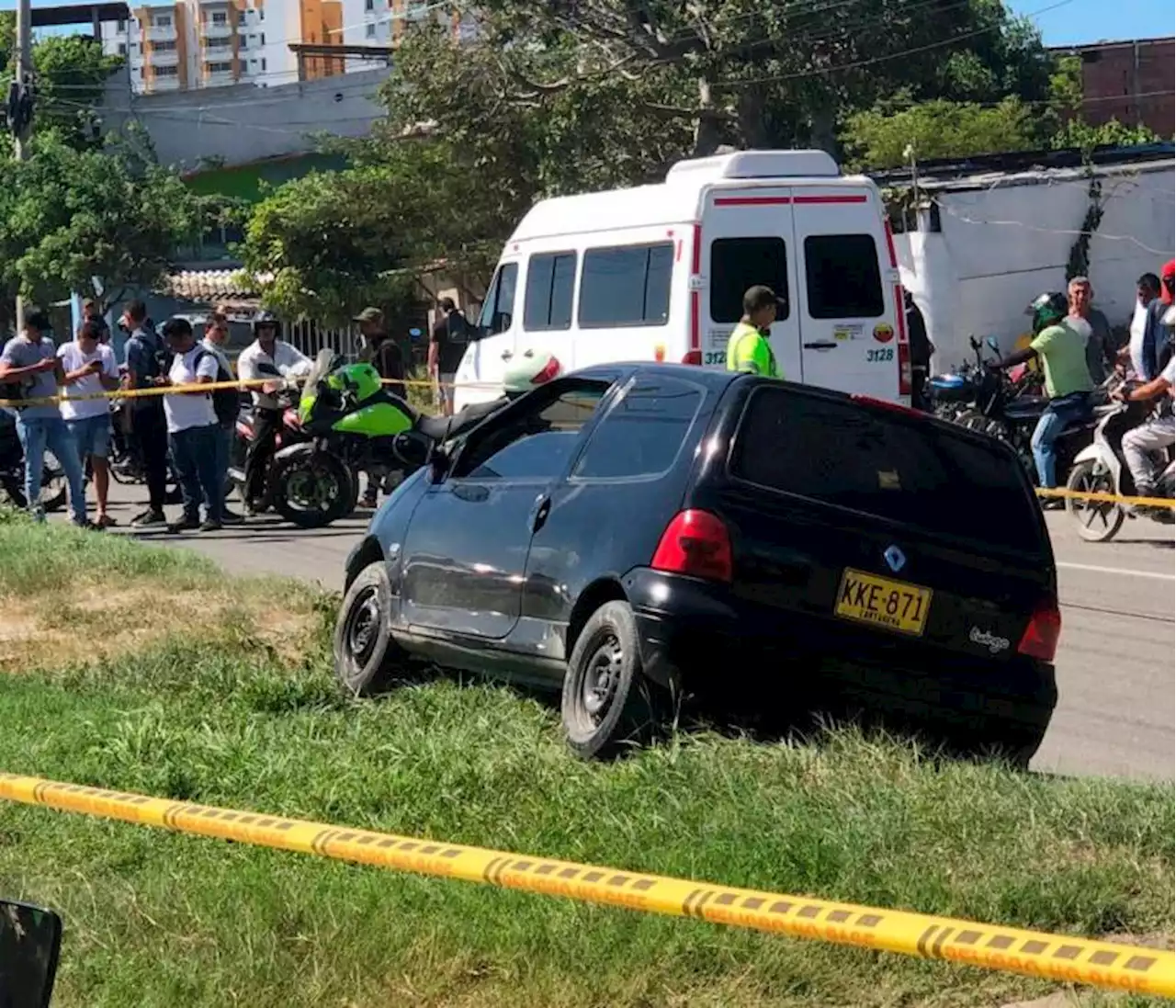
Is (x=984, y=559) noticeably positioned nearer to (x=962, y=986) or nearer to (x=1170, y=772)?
(x=1170, y=772)

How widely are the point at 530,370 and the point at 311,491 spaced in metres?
2.62

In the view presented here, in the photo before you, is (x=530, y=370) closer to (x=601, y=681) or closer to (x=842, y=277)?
(x=842, y=277)

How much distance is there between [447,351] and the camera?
23922 mm

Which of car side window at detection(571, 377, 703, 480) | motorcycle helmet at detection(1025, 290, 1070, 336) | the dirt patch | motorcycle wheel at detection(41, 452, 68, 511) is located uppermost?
car side window at detection(571, 377, 703, 480)

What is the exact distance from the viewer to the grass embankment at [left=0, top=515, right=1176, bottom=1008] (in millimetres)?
4805

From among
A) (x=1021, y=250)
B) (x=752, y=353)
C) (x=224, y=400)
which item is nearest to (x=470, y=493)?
(x=752, y=353)

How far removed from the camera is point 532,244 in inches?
760

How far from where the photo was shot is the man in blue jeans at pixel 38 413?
665 inches

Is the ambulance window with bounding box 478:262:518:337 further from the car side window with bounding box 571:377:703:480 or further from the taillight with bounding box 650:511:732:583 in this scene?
the taillight with bounding box 650:511:732:583

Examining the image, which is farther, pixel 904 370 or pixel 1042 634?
pixel 904 370

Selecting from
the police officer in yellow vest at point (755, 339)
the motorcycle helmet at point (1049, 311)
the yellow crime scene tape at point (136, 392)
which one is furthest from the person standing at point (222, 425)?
the motorcycle helmet at point (1049, 311)

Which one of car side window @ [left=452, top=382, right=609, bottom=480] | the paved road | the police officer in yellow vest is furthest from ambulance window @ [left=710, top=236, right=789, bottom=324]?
car side window @ [left=452, top=382, right=609, bottom=480]

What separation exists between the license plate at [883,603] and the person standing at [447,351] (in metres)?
13.5

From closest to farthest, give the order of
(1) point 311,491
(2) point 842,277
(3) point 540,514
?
(3) point 540,514, (2) point 842,277, (1) point 311,491
